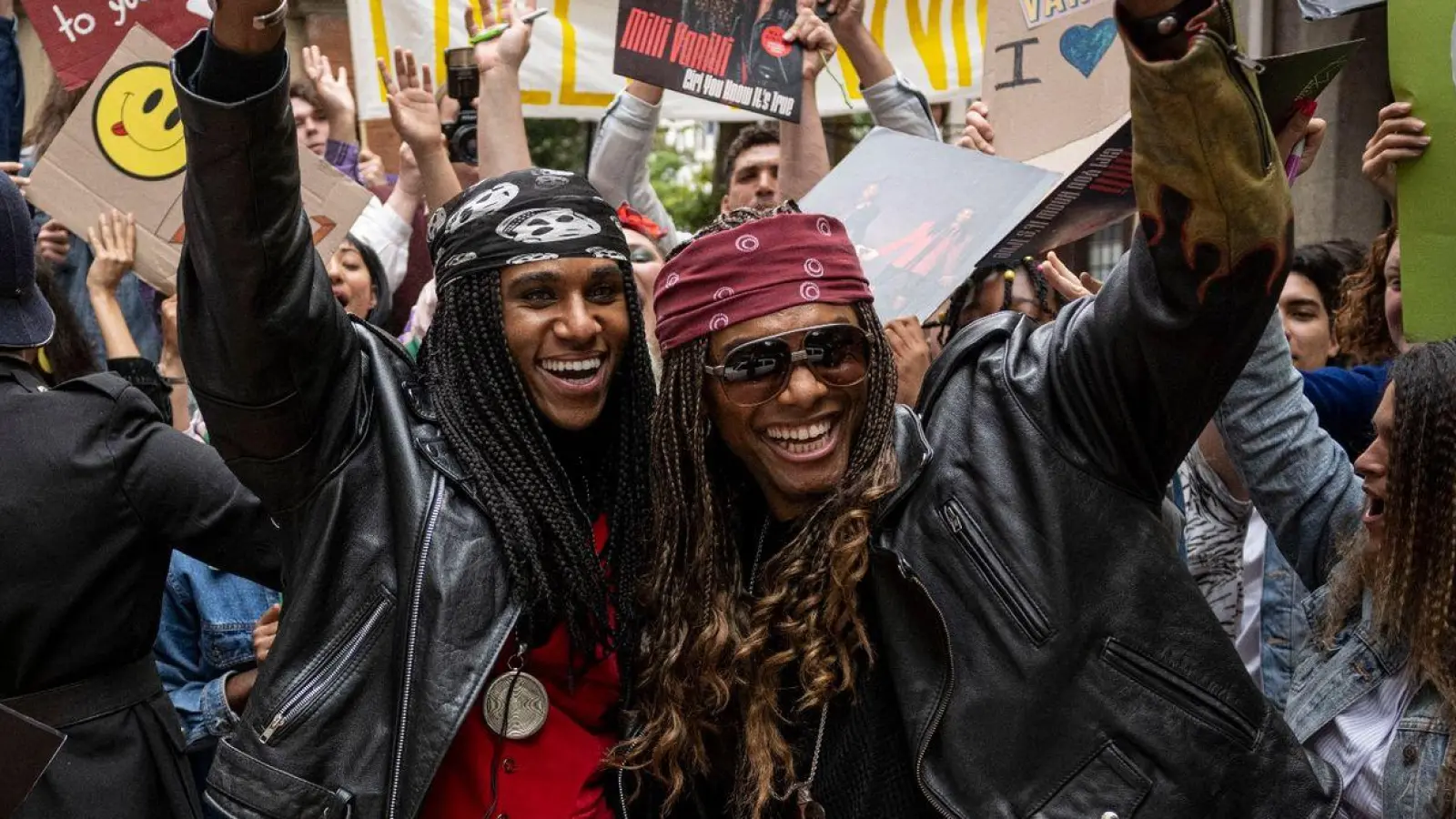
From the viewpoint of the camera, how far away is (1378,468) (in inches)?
122

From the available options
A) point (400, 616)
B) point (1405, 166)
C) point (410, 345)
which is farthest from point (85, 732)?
point (1405, 166)

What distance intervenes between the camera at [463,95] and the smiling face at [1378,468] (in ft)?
10.6

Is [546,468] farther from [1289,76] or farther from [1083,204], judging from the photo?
[1083,204]

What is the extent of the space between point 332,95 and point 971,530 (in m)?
4.79

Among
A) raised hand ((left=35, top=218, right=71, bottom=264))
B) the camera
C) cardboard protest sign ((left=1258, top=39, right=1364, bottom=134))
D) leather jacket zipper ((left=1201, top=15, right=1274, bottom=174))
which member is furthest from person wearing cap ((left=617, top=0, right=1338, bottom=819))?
raised hand ((left=35, top=218, right=71, bottom=264))

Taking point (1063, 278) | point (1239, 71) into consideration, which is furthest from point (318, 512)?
point (1063, 278)

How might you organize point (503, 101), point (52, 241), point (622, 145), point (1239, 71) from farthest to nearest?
point (52, 241) → point (622, 145) → point (503, 101) → point (1239, 71)

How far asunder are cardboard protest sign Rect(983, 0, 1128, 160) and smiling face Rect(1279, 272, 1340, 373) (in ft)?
4.22

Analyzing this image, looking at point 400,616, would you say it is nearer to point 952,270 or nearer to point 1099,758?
point 1099,758

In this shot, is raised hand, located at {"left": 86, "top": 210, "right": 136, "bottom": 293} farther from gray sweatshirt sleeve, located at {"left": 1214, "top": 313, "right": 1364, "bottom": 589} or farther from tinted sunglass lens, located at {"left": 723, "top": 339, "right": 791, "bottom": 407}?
gray sweatshirt sleeve, located at {"left": 1214, "top": 313, "right": 1364, "bottom": 589}

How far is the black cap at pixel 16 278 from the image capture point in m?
3.46

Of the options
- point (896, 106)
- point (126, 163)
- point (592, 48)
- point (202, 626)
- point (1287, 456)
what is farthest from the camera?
point (592, 48)

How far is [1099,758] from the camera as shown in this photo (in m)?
2.40

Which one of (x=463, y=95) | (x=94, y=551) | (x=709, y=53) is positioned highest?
(x=709, y=53)
